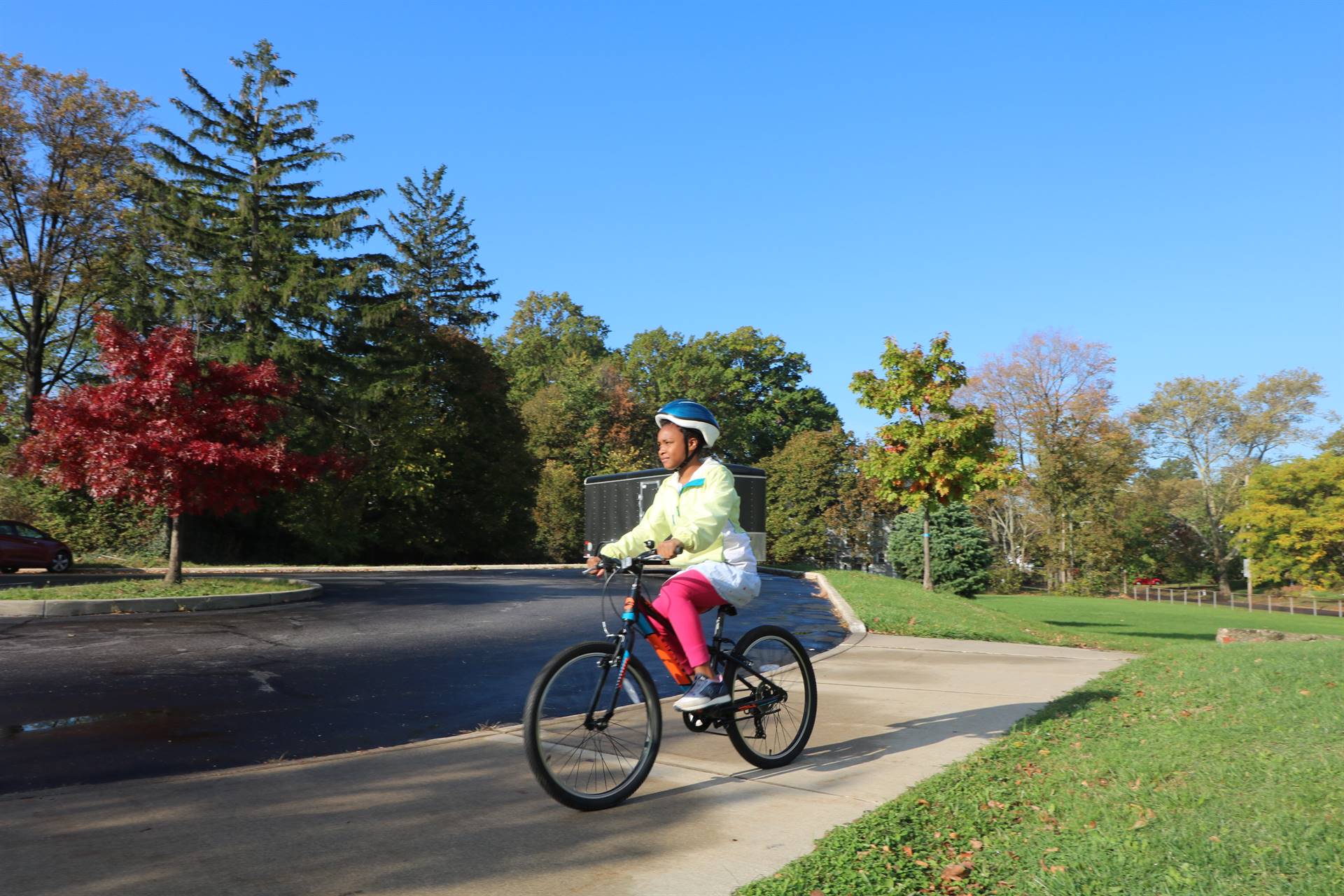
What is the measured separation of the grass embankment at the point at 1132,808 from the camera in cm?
337

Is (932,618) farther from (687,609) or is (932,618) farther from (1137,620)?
(1137,620)

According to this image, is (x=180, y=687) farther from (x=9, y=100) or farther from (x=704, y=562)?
A: (x=9, y=100)

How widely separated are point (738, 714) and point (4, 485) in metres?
31.2

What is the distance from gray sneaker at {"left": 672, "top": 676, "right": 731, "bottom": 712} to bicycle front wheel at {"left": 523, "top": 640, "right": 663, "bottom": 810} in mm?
153

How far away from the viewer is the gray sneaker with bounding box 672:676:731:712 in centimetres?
487

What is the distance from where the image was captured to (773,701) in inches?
214

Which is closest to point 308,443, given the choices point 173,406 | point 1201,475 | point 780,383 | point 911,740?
point 173,406

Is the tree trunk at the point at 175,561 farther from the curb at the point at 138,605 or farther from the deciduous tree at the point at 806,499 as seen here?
the deciduous tree at the point at 806,499

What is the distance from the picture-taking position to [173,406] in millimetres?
15523

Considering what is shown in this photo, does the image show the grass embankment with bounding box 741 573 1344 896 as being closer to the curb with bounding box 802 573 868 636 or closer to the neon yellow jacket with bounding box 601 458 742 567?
the neon yellow jacket with bounding box 601 458 742 567

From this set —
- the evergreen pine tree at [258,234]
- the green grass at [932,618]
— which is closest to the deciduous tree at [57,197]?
the evergreen pine tree at [258,234]

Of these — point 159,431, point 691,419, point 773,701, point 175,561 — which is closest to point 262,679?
point 773,701

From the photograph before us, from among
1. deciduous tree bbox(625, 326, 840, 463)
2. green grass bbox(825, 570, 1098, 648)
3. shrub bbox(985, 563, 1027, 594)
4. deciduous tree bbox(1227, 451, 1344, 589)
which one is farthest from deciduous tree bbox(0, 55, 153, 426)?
deciduous tree bbox(1227, 451, 1344, 589)

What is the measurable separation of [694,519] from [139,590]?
46.5 feet
